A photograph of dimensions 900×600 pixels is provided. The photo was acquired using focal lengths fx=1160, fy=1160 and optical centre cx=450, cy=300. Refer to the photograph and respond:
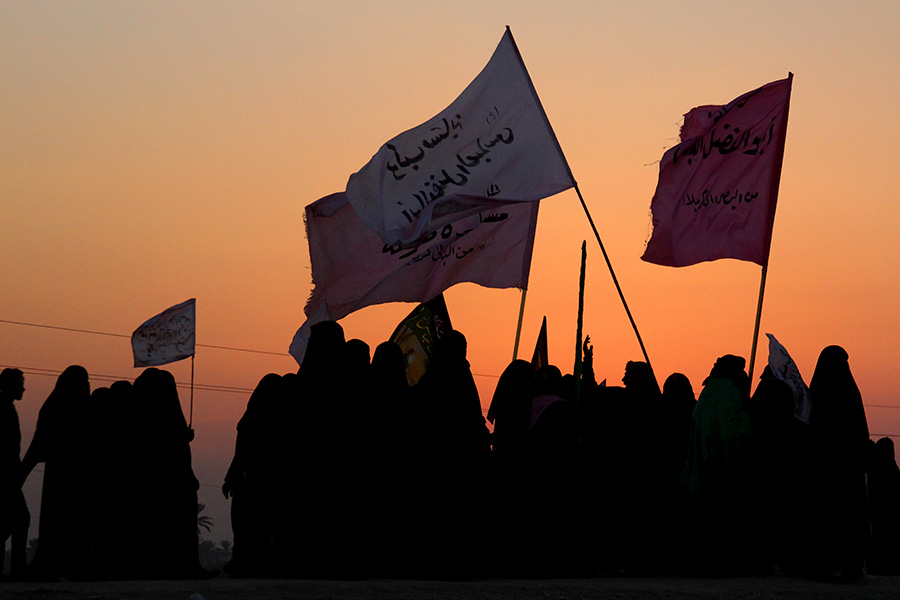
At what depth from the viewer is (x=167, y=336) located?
36.1 ft

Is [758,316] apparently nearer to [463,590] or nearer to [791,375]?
[791,375]

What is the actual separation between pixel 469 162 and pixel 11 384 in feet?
12.5

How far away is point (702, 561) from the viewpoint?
28.3ft

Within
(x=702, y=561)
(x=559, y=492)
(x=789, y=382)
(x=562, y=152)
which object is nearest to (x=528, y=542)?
(x=559, y=492)

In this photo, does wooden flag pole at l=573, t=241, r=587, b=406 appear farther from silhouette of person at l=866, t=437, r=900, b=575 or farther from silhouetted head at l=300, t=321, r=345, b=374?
silhouette of person at l=866, t=437, r=900, b=575

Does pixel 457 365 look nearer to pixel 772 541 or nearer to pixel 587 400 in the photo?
pixel 587 400

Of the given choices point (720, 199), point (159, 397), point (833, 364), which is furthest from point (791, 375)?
point (159, 397)

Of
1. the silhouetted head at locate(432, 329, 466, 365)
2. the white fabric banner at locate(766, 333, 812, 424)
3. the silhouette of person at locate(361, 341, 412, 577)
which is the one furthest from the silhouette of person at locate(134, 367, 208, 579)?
the white fabric banner at locate(766, 333, 812, 424)

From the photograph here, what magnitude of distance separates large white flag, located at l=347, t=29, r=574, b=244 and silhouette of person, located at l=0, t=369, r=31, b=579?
2862 mm

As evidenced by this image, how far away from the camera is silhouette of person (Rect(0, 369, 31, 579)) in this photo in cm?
835

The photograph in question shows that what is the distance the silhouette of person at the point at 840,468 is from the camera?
8305mm

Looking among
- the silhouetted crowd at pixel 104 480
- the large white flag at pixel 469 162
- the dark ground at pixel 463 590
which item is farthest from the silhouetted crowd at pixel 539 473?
the large white flag at pixel 469 162

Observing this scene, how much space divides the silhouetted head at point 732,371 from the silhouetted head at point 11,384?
16.9 ft

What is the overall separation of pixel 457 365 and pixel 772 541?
9.33 ft
